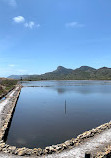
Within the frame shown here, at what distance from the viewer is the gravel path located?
12131 millimetres

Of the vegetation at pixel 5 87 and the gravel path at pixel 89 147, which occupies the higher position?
the vegetation at pixel 5 87

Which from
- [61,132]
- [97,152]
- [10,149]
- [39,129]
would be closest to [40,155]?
[10,149]

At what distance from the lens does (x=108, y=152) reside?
1238cm

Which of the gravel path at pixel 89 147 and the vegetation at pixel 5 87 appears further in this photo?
the vegetation at pixel 5 87

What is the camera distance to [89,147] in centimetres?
1353

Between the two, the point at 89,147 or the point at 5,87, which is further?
the point at 5,87

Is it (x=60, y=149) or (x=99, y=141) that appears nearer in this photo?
(x=60, y=149)

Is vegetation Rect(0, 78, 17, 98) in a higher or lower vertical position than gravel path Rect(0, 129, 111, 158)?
higher

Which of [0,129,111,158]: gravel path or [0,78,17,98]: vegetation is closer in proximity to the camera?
[0,129,111,158]: gravel path

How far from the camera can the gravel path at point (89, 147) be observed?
12131 mm

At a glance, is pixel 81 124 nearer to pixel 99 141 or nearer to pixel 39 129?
pixel 39 129

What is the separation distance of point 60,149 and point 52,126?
10.7 m

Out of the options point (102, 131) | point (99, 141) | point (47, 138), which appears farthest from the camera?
point (47, 138)

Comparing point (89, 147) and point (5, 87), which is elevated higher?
point (5, 87)
